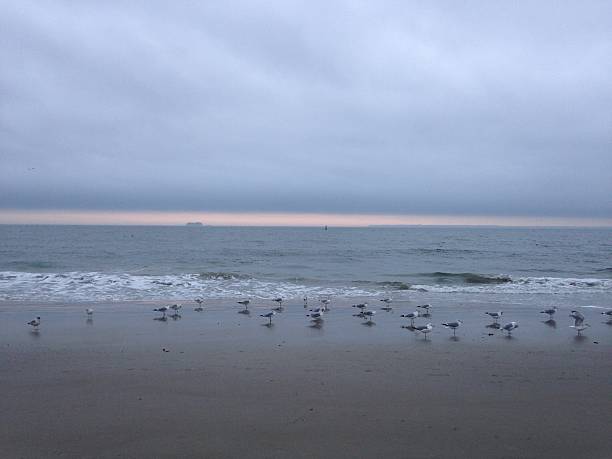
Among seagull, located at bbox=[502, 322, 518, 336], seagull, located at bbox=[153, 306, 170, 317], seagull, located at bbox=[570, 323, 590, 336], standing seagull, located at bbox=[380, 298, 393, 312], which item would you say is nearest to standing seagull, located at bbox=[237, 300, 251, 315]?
seagull, located at bbox=[153, 306, 170, 317]

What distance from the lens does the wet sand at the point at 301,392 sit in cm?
569

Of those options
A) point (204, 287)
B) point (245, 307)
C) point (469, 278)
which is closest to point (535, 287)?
point (469, 278)

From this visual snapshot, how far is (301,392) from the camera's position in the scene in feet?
24.2

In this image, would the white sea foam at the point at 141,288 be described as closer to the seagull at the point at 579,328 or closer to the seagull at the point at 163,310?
the seagull at the point at 163,310

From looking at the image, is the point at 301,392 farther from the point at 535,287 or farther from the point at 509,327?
the point at 535,287

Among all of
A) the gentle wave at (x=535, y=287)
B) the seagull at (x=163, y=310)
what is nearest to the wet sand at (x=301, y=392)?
the seagull at (x=163, y=310)

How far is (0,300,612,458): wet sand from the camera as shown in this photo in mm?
5688

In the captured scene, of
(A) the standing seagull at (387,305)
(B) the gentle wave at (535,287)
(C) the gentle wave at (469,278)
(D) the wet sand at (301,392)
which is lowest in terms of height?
(C) the gentle wave at (469,278)

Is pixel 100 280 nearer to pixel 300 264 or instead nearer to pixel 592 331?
pixel 300 264

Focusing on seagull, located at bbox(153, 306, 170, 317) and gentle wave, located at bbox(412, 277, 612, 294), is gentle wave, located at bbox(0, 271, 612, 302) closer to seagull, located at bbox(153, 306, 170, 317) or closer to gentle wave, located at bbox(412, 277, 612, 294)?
gentle wave, located at bbox(412, 277, 612, 294)

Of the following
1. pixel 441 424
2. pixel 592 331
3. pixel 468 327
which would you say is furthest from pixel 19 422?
pixel 592 331

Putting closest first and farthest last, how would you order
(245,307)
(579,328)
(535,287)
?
(579,328) → (245,307) → (535,287)

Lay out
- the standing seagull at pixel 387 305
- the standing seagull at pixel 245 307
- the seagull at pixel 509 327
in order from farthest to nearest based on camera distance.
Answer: the standing seagull at pixel 387 305
the standing seagull at pixel 245 307
the seagull at pixel 509 327

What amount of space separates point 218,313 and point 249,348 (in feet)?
15.9
